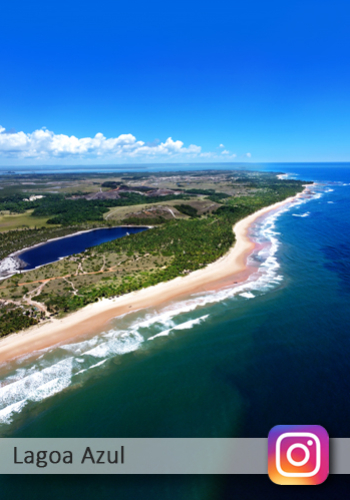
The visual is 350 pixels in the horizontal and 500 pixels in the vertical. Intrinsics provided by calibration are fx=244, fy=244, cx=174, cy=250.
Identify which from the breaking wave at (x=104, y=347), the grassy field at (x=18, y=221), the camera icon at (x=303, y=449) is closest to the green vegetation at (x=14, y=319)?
the breaking wave at (x=104, y=347)

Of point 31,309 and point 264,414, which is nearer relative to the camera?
point 264,414

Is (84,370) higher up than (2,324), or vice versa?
(2,324)

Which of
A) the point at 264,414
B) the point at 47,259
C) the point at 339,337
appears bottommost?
the point at 264,414

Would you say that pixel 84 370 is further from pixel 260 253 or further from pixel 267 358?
pixel 260 253

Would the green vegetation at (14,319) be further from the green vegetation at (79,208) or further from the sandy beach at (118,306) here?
the green vegetation at (79,208)

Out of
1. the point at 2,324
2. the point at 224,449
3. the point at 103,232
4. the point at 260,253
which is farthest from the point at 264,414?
the point at 103,232

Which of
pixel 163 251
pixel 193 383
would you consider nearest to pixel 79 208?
pixel 163 251
